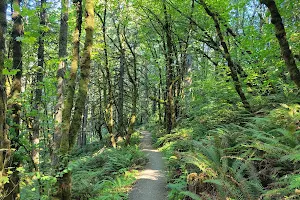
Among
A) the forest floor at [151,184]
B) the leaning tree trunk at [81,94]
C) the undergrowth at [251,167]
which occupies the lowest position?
the forest floor at [151,184]

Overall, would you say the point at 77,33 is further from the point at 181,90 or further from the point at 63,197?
the point at 181,90

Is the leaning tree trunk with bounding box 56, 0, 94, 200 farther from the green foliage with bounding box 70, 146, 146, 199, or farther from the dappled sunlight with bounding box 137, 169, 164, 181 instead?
the dappled sunlight with bounding box 137, 169, 164, 181

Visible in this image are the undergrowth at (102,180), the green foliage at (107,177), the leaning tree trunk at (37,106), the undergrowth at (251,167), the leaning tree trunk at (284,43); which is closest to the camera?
the undergrowth at (251,167)

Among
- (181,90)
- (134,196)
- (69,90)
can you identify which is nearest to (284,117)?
(134,196)

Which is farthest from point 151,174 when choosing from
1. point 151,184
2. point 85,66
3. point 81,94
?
point 85,66

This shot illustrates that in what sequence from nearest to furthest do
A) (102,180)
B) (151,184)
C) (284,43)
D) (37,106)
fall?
(284,43)
(151,184)
(102,180)
(37,106)

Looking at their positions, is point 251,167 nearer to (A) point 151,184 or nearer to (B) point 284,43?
(B) point 284,43

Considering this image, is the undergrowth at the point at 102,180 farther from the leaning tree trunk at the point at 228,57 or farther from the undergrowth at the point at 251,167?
the leaning tree trunk at the point at 228,57

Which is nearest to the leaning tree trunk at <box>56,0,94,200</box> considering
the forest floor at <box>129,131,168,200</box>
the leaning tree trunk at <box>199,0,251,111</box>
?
the forest floor at <box>129,131,168,200</box>

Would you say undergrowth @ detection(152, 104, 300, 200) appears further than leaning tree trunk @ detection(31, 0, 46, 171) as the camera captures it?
No

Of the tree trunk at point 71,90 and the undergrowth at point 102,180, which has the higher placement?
the tree trunk at point 71,90

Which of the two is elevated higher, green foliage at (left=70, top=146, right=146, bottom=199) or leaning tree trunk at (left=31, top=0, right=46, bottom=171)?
→ leaning tree trunk at (left=31, top=0, right=46, bottom=171)

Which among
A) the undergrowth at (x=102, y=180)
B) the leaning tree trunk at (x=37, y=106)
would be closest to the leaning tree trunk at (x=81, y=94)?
the undergrowth at (x=102, y=180)

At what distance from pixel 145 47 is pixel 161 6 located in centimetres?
617
